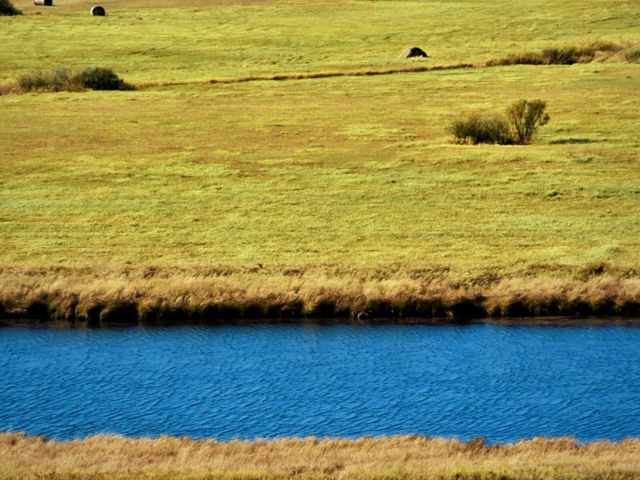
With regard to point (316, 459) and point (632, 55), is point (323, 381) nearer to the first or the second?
point (316, 459)

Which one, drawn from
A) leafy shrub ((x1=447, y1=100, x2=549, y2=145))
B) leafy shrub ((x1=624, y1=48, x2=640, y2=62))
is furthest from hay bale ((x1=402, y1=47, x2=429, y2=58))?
leafy shrub ((x1=447, y1=100, x2=549, y2=145))

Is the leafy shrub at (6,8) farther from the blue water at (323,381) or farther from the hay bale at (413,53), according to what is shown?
the blue water at (323,381)

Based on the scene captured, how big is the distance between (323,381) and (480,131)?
2999 cm

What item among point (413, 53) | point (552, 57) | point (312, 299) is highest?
point (413, 53)

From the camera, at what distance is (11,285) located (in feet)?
102

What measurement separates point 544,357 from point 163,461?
1146 cm

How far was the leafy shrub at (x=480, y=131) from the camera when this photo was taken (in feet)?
173

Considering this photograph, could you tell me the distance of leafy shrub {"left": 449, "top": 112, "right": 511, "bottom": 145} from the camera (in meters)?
52.8

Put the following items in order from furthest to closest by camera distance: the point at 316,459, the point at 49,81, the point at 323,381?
the point at 49,81 < the point at 323,381 < the point at 316,459

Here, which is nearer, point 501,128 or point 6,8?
point 501,128

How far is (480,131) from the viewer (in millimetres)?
52906

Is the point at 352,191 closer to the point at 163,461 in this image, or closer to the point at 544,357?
the point at 544,357

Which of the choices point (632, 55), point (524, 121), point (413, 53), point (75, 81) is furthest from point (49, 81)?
point (632, 55)

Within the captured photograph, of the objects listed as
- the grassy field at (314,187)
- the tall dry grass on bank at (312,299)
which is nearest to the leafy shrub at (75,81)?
the grassy field at (314,187)
